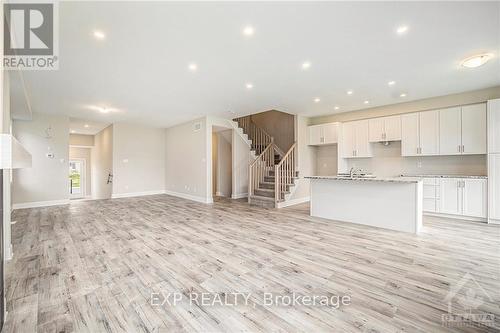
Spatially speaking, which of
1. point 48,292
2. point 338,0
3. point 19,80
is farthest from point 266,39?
point 19,80

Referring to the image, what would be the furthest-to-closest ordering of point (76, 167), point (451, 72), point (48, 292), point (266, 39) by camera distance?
point (76, 167) → point (451, 72) → point (266, 39) → point (48, 292)

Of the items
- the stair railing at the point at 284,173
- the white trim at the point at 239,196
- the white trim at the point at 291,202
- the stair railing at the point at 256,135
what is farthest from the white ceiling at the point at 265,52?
the white trim at the point at 239,196

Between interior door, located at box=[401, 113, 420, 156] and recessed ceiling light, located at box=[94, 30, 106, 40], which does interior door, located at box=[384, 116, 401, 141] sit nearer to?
interior door, located at box=[401, 113, 420, 156]

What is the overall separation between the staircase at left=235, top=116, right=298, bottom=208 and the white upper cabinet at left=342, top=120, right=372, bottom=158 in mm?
1511

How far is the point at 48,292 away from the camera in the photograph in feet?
6.96

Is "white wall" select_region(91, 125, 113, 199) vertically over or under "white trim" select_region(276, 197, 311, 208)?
over

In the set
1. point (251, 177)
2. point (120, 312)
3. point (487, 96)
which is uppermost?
point (487, 96)

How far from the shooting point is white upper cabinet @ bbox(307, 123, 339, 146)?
22.1 ft

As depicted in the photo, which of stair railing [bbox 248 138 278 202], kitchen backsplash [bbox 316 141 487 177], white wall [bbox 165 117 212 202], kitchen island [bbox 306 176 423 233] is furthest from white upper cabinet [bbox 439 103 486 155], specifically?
white wall [bbox 165 117 212 202]

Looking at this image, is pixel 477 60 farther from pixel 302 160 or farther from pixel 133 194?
pixel 133 194

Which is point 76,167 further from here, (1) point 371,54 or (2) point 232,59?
(1) point 371,54

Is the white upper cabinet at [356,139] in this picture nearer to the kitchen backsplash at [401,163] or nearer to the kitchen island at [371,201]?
the kitchen backsplash at [401,163]

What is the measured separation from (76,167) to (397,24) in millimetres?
15225

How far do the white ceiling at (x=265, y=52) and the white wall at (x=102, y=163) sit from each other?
10.1 feet
